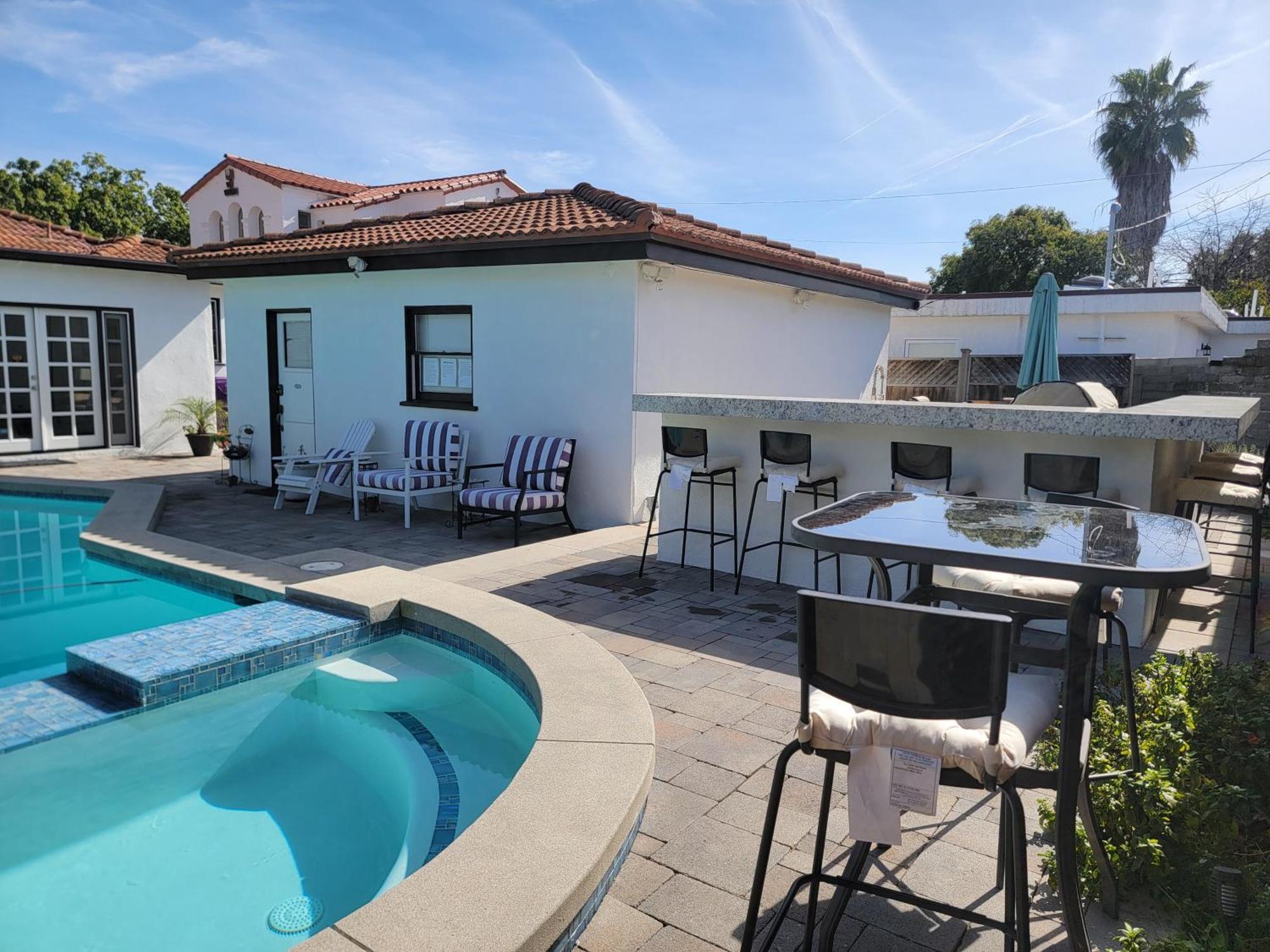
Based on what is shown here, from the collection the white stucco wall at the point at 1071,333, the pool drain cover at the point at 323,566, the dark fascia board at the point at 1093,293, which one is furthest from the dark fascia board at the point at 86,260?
the white stucco wall at the point at 1071,333

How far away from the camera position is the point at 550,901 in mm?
2053

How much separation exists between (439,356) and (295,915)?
7332 millimetres

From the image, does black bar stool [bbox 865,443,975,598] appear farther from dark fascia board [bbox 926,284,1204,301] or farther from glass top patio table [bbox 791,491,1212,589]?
dark fascia board [bbox 926,284,1204,301]

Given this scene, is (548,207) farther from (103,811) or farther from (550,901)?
(550,901)

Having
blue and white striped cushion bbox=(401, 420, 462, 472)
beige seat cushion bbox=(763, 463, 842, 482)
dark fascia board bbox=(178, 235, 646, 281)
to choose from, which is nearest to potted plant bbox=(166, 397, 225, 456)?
dark fascia board bbox=(178, 235, 646, 281)

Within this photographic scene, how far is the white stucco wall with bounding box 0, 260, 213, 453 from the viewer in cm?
1290

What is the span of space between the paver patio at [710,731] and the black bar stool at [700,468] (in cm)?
33

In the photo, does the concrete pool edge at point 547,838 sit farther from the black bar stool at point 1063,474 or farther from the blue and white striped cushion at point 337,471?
the blue and white striped cushion at point 337,471

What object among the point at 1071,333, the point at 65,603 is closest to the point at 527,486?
the point at 65,603

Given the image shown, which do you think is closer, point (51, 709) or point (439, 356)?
point (51, 709)

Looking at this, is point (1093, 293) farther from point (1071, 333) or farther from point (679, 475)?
point (679, 475)

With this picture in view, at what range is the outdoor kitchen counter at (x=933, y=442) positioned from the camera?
4.44 metres

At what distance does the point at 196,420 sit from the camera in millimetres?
14383

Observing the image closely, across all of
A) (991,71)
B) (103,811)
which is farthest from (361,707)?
(991,71)
